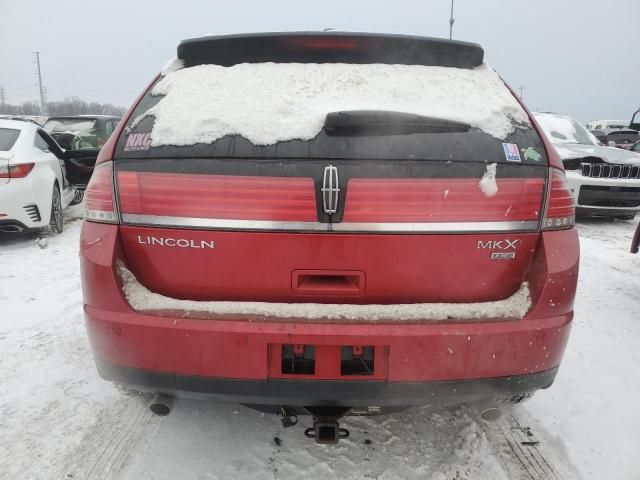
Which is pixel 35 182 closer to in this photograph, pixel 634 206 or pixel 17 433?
pixel 17 433

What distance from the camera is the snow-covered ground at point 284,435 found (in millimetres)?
1956

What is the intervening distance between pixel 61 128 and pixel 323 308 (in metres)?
13.1

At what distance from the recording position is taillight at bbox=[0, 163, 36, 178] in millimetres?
5352

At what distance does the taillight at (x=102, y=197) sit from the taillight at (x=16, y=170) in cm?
460

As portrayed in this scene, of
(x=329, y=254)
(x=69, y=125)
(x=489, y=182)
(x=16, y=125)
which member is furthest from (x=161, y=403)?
(x=69, y=125)

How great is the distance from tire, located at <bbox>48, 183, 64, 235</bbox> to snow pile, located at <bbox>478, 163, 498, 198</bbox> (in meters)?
6.15

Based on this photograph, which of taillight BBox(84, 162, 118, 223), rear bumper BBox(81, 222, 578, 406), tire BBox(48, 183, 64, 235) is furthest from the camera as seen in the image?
tire BBox(48, 183, 64, 235)

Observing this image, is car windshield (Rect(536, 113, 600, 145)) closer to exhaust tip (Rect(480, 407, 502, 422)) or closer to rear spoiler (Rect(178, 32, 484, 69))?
rear spoiler (Rect(178, 32, 484, 69))

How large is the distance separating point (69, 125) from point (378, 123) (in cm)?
1312

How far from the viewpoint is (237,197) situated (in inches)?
61.3

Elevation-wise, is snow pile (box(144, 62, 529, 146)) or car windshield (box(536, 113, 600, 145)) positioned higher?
snow pile (box(144, 62, 529, 146))

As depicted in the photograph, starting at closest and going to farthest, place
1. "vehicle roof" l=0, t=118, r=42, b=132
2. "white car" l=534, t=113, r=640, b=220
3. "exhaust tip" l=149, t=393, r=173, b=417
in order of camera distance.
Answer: "exhaust tip" l=149, t=393, r=173, b=417 → "vehicle roof" l=0, t=118, r=42, b=132 → "white car" l=534, t=113, r=640, b=220

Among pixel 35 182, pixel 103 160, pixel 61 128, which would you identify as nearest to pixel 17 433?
pixel 103 160

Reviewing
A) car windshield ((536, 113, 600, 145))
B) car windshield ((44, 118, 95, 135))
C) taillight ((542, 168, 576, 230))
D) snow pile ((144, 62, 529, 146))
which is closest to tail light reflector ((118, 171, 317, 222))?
snow pile ((144, 62, 529, 146))
